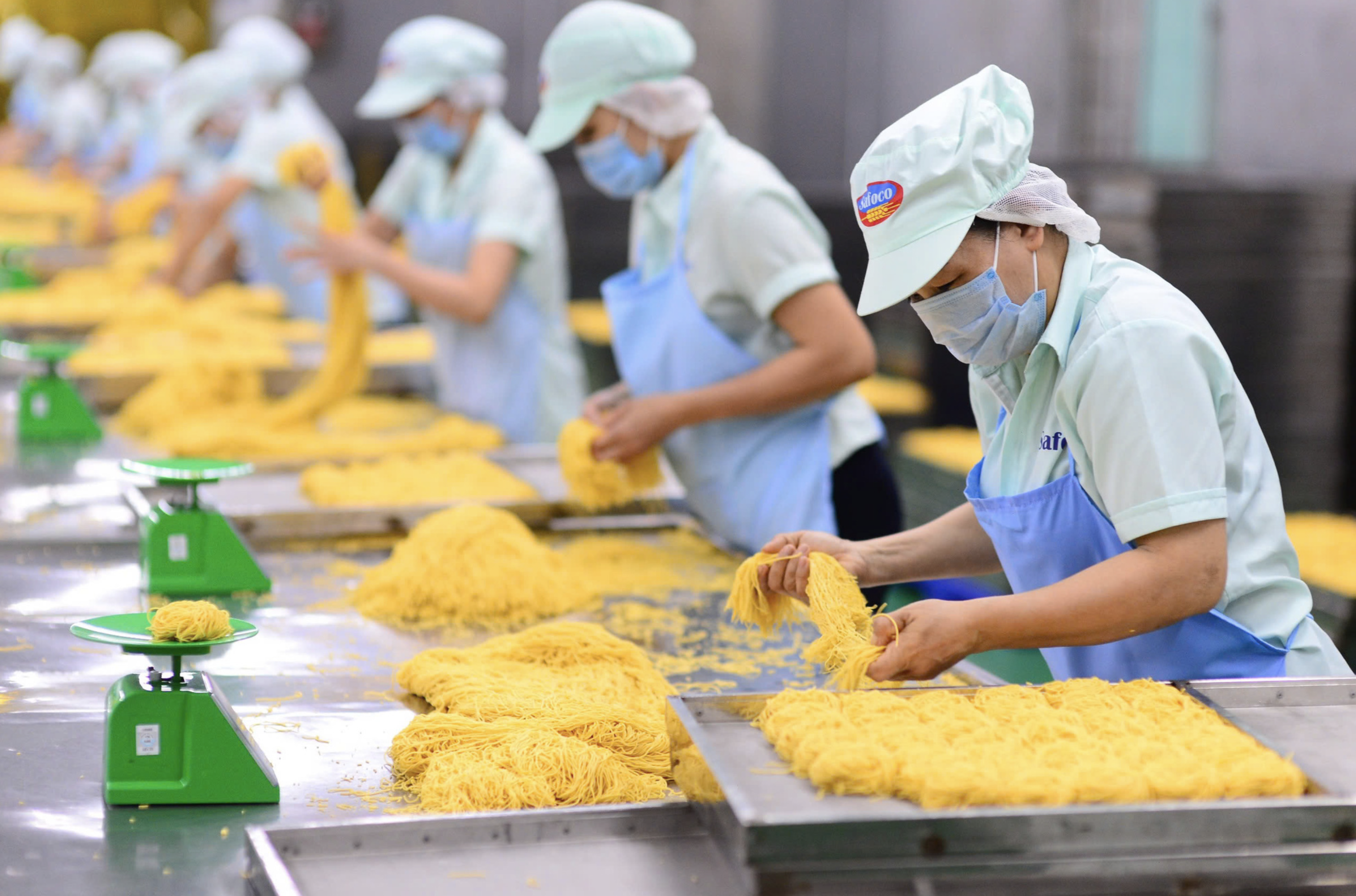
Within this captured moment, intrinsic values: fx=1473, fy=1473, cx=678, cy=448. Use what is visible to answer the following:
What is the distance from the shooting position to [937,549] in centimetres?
194

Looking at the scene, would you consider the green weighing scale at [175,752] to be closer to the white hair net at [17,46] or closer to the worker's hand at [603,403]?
the worker's hand at [603,403]

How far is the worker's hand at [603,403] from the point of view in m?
2.85

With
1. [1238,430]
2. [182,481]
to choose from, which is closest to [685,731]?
[1238,430]

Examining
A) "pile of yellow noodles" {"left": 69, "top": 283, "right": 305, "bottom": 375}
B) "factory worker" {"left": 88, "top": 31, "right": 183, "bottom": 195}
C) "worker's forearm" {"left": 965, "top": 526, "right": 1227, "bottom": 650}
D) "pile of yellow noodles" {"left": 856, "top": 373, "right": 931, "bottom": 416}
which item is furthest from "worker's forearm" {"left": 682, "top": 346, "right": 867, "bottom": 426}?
"factory worker" {"left": 88, "top": 31, "right": 183, "bottom": 195}

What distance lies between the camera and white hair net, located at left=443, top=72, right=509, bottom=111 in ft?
13.1

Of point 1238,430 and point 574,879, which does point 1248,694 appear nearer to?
point 1238,430

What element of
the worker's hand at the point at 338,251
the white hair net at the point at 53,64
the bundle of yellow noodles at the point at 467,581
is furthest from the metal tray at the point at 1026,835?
the white hair net at the point at 53,64

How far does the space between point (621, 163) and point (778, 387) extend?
579mm

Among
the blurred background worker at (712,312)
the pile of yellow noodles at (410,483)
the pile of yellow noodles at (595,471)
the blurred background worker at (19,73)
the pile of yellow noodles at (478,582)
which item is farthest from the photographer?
the blurred background worker at (19,73)

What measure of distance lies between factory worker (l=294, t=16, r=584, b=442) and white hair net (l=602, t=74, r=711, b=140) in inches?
37.0

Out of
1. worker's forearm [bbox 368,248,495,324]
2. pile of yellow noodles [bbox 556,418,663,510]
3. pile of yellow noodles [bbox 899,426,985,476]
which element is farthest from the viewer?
pile of yellow noodles [bbox 899,426,985,476]

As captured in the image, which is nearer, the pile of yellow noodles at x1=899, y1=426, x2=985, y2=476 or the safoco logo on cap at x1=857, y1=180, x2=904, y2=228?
the safoco logo on cap at x1=857, y1=180, x2=904, y2=228

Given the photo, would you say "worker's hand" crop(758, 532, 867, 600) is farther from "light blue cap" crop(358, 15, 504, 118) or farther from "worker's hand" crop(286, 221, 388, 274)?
"light blue cap" crop(358, 15, 504, 118)

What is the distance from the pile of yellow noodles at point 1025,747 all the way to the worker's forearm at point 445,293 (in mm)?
2611
